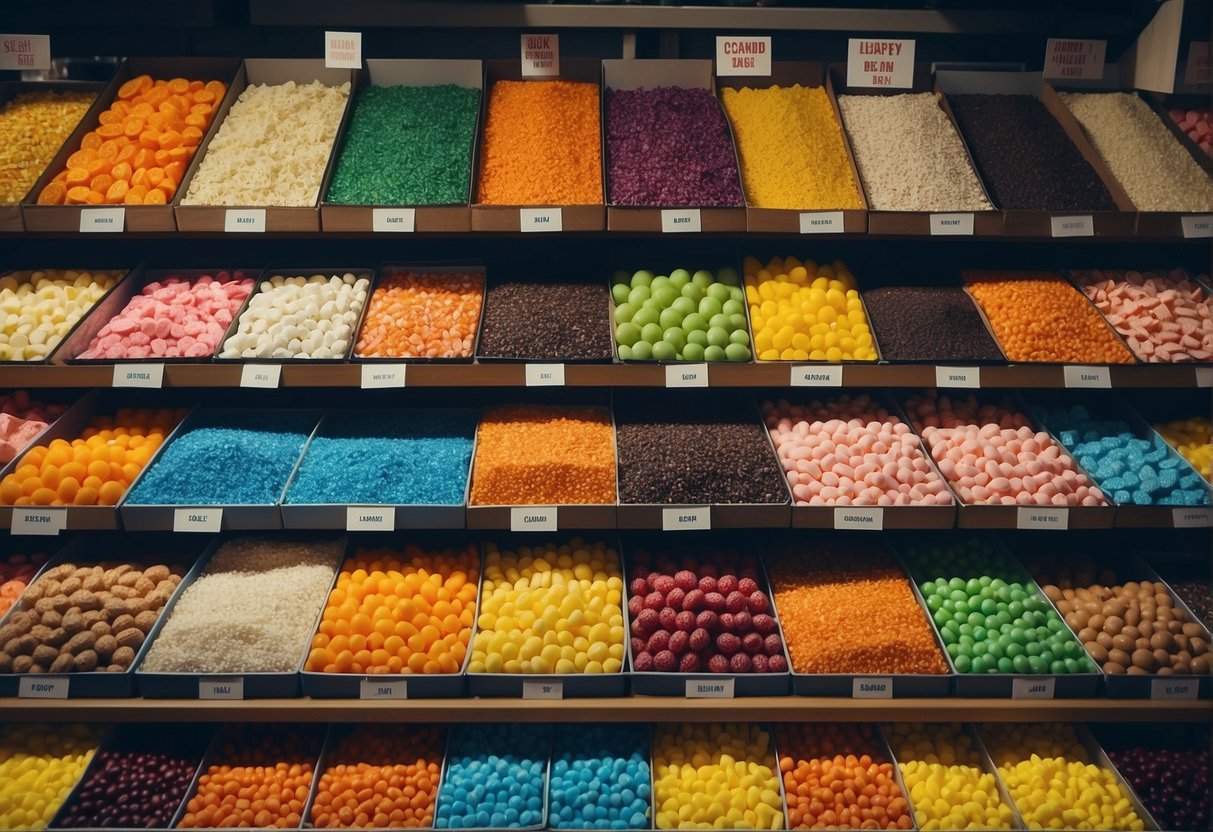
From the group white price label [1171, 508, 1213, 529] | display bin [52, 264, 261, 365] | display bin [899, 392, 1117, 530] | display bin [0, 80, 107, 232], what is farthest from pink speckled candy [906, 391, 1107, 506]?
display bin [0, 80, 107, 232]

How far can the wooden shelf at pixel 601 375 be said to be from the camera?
247cm

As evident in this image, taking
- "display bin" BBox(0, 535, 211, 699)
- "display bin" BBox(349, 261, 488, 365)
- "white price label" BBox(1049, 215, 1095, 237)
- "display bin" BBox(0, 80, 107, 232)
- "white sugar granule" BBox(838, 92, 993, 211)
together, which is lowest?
"display bin" BBox(0, 535, 211, 699)

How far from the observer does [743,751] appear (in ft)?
8.32

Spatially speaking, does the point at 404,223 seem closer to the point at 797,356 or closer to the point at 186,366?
the point at 186,366

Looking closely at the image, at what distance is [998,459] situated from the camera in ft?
8.64

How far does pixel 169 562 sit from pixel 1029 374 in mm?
2923

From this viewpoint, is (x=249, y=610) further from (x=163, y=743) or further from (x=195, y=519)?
(x=163, y=743)

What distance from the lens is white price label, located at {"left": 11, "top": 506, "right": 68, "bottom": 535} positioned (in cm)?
242

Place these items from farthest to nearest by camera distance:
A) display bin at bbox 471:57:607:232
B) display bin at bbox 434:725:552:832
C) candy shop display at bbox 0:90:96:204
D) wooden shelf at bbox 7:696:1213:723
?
candy shop display at bbox 0:90:96:204, display bin at bbox 471:57:607:232, wooden shelf at bbox 7:696:1213:723, display bin at bbox 434:725:552:832

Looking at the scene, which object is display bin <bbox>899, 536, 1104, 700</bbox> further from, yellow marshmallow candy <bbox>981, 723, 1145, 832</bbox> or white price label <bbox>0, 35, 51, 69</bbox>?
white price label <bbox>0, 35, 51, 69</bbox>

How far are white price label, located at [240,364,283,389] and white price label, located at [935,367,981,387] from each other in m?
2.02

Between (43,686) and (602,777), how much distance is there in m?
1.65

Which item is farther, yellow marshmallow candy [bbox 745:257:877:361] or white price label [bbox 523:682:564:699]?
yellow marshmallow candy [bbox 745:257:877:361]

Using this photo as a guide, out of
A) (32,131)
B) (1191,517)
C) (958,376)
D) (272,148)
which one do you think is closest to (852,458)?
(958,376)
